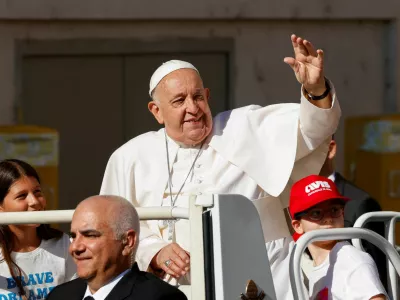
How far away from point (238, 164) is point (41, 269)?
1.03 m

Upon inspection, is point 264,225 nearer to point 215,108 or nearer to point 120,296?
point 120,296

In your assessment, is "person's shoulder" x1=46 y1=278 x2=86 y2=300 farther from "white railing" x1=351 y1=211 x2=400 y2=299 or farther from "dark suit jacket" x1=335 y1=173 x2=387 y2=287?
"dark suit jacket" x1=335 y1=173 x2=387 y2=287

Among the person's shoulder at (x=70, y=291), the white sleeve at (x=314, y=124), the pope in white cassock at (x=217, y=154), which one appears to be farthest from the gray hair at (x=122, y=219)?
the white sleeve at (x=314, y=124)

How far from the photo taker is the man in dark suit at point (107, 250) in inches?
173

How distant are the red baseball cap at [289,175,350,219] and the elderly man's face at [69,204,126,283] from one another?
88 cm

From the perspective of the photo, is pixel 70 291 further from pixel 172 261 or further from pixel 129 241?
pixel 172 261

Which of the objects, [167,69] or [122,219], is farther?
[167,69]

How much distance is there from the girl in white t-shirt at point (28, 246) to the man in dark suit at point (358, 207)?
1569mm

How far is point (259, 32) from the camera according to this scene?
423 inches

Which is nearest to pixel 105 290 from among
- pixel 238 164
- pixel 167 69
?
pixel 238 164

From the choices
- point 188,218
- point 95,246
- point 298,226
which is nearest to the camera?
point 188,218

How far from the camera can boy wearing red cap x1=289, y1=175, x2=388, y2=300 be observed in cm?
464
